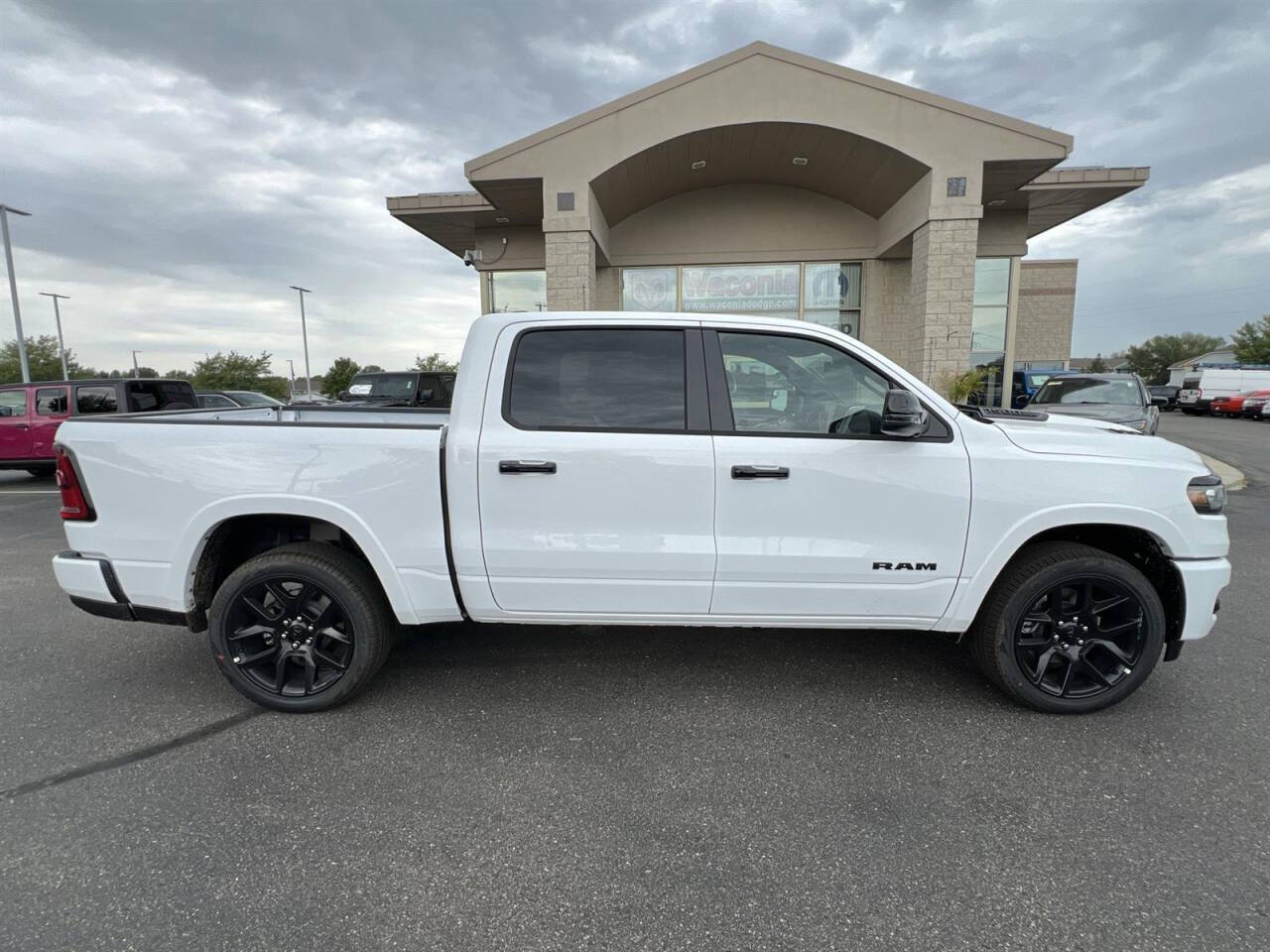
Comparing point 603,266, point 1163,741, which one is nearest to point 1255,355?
point 603,266

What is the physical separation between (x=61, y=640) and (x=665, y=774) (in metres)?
4.13

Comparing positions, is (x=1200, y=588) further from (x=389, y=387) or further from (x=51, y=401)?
(x=51, y=401)

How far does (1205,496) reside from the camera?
9.73ft

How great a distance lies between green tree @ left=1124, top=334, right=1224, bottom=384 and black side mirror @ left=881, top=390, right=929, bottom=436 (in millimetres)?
108386

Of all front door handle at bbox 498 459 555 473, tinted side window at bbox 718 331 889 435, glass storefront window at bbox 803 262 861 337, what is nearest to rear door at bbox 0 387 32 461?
front door handle at bbox 498 459 555 473

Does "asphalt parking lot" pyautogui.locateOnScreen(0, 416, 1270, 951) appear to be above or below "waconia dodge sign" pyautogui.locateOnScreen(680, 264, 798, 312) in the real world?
below

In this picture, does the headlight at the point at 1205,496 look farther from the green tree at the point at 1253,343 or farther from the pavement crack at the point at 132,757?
the green tree at the point at 1253,343

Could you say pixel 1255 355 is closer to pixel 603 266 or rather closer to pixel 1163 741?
pixel 603 266

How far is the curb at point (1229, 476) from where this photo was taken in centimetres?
991

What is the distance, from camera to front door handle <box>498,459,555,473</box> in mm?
2934

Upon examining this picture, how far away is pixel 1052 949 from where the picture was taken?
1.89 m

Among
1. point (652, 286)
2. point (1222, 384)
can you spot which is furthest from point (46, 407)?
Answer: point (1222, 384)

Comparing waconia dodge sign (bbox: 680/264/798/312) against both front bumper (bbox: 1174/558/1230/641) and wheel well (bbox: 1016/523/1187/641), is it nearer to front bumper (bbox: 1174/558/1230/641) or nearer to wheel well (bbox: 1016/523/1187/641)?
wheel well (bbox: 1016/523/1187/641)

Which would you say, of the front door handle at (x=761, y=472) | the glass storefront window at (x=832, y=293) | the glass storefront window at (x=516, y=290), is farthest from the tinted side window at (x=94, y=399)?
the glass storefront window at (x=832, y=293)
